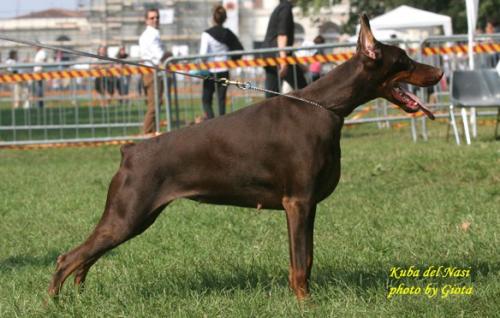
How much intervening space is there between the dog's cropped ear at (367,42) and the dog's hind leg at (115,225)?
4.43ft

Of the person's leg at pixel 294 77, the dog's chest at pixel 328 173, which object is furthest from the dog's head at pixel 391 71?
the person's leg at pixel 294 77

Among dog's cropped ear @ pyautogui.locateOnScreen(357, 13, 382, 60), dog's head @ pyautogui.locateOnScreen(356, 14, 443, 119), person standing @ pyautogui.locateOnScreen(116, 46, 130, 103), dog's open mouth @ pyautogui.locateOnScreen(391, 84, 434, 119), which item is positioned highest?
dog's cropped ear @ pyautogui.locateOnScreen(357, 13, 382, 60)

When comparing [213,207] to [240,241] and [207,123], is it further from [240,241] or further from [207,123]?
[207,123]

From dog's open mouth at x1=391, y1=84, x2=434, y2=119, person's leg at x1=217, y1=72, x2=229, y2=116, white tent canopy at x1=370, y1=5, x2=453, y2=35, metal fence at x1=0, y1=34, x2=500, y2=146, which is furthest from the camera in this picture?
white tent canopy at x1=370, y1=5, x2=453, y2=35

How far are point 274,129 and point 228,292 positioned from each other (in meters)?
0.95

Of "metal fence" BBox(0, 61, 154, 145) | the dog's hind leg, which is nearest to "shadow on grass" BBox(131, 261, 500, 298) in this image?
the dog's hind leg

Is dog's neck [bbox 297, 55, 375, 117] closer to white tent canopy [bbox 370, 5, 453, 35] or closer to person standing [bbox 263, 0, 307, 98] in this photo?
person standing [bbox 263, 0, 307, 98]

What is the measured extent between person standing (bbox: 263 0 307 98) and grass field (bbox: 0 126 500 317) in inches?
131

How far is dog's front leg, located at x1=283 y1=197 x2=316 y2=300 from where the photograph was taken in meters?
5.11

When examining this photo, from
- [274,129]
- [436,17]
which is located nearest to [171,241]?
[274,129]

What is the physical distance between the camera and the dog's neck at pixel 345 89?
526 cm

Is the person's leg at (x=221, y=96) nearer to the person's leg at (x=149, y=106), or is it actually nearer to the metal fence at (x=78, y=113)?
the person's leg at (x=149, y=106)

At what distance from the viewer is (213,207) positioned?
28.6 feet

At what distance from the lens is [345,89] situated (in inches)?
209
